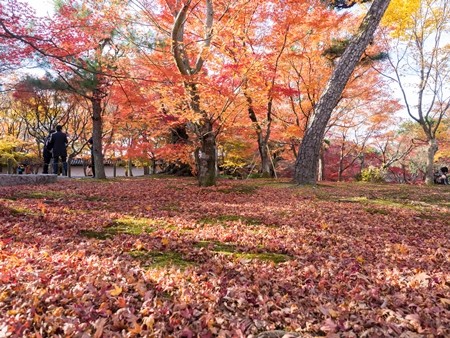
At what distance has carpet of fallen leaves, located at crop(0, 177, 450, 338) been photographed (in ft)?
7.66

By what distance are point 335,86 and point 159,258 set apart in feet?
22.5

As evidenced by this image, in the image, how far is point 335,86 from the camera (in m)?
8.38

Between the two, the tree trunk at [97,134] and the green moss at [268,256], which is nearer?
the green moss at [268,256]

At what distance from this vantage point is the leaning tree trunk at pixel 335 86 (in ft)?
26.6

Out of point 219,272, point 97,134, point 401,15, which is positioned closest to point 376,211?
point 219,272

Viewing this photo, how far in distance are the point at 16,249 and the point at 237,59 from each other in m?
7.23

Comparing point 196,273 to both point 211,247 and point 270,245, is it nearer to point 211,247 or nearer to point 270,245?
point 211,247

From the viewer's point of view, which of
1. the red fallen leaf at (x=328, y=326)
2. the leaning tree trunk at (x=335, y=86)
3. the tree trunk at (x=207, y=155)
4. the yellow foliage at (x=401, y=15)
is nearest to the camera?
the red fallen leaf at (x=328, y=326)

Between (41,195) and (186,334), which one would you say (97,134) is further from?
(186,334)

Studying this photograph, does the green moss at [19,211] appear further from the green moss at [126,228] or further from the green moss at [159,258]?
the green moss at [159,258]

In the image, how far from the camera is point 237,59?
890 centimetres

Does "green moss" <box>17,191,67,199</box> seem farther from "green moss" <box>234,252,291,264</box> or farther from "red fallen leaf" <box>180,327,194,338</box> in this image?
"red fallen leaf" <box>180,327,194,338</box>

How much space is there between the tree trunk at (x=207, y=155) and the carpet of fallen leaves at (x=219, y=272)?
2938mm

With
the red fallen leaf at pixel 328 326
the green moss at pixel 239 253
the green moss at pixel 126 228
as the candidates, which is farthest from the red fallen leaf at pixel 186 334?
the green moss at pixel 126 228
